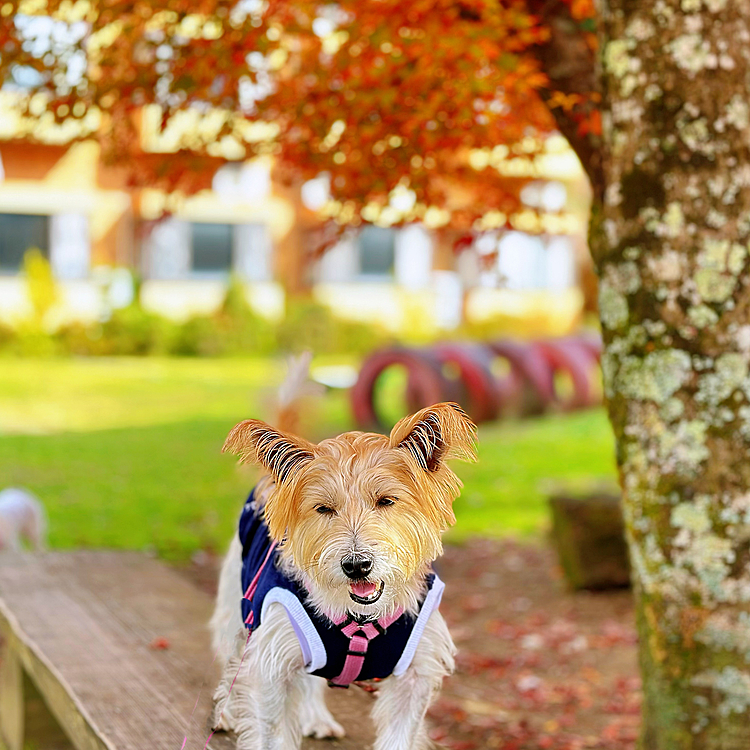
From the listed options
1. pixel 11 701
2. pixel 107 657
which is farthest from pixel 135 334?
pixel 107 657

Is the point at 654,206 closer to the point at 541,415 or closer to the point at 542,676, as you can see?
the point at 542,676

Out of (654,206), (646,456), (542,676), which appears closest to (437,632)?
(646,456)

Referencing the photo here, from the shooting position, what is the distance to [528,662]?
587 centimetres

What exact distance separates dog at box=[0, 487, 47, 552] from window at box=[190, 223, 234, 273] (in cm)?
1820

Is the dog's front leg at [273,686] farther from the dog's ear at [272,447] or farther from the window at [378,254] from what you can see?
the window at [378,254]

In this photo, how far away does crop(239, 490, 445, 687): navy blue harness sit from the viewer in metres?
2.11

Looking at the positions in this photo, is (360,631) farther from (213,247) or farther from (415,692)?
(213,247)

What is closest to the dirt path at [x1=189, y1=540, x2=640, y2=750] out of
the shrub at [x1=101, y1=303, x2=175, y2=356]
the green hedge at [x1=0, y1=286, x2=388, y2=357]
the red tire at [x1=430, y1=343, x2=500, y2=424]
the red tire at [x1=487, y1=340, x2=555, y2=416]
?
the red tire at [x1=430, y1=343, x2=500, y2=424]

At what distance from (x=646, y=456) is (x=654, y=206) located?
0.84m

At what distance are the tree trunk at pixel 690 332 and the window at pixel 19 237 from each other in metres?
21.4

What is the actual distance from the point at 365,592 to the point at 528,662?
4249 mm

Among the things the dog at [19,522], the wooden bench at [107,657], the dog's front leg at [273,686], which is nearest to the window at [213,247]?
the dog at [19,522]

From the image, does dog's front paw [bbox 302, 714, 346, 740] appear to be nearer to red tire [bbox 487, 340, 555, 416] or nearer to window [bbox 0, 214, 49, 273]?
red tire [bbox 487, 340, 555, 416]

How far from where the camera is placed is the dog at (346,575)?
189cm
